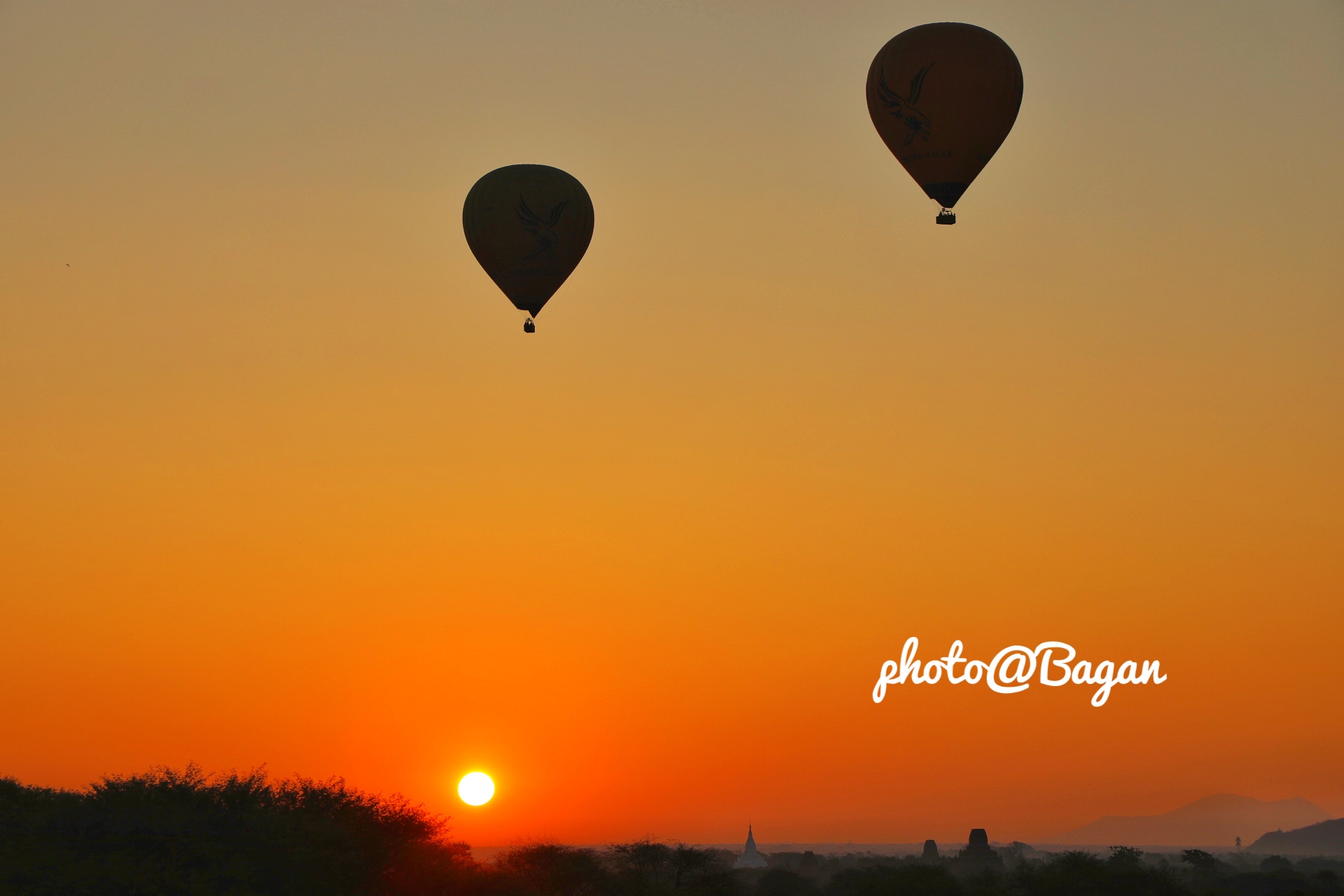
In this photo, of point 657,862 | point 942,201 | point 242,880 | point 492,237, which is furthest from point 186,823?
point 657,862

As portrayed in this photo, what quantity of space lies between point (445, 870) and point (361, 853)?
282 inches

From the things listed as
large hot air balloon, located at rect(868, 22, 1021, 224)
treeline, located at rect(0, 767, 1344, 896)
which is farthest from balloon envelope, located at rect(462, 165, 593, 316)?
treeline, located at rect(0, 767, 1344, 896)

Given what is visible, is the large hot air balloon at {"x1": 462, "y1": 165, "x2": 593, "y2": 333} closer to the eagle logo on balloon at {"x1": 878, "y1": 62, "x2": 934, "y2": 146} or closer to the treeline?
the eagle logo on balloon at {"x1": 878, "y1": 62, "x2": 934, "y2": 146}

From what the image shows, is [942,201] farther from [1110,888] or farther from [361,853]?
[1110,888]

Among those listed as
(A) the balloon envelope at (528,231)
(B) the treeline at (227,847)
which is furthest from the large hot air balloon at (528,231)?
(B) the treeline at (227,847)

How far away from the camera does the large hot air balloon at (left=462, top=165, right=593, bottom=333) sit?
44.4 metres

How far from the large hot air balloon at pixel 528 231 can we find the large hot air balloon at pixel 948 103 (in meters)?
10.8

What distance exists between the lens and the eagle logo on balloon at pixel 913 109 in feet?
126

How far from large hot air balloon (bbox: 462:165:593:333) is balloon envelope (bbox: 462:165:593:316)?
21mm

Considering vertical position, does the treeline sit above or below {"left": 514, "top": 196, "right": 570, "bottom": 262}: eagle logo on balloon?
below

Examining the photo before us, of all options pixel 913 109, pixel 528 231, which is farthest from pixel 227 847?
pixel 913 109

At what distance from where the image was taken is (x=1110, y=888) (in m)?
107

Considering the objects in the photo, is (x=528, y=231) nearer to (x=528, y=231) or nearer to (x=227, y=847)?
(x=528, y=231)

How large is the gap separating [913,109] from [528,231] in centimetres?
1258
